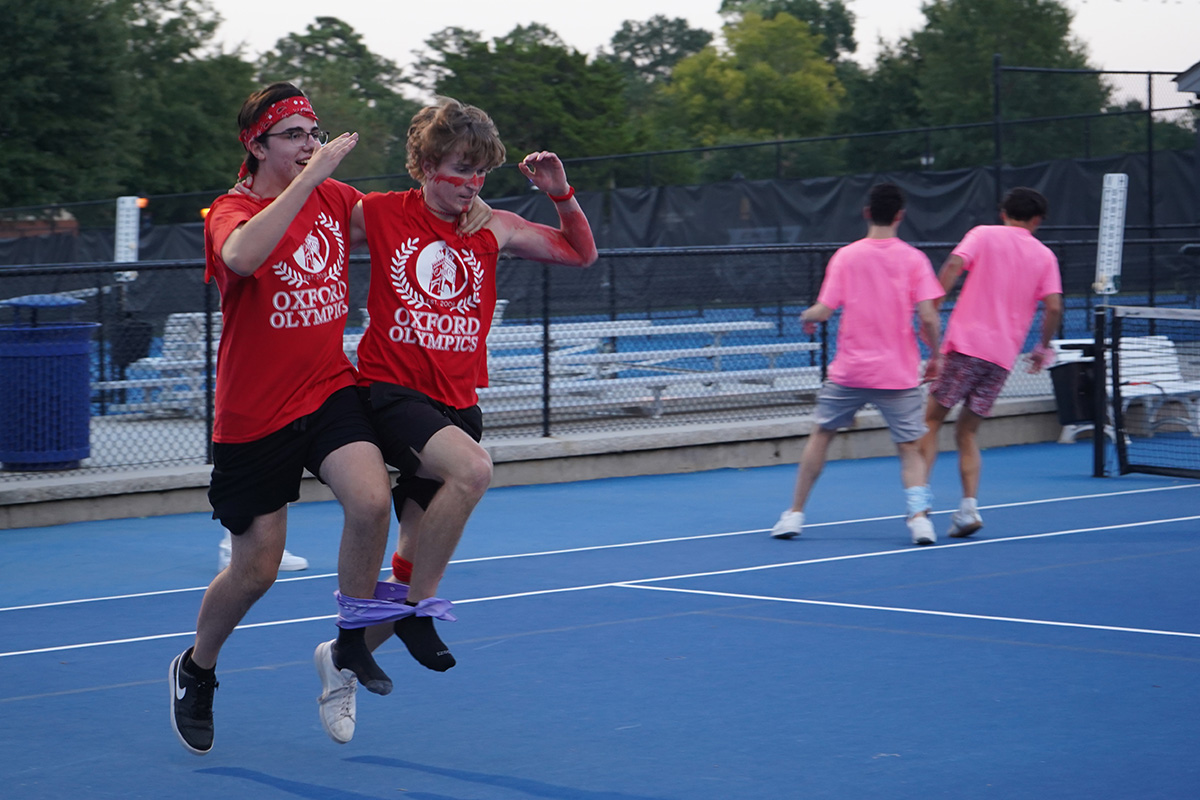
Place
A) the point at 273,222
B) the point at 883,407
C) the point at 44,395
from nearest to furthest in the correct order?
1. the point at 273,222
2. the point at 883,407
3. the point at 44,395

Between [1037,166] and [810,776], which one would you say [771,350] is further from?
[1037,166]

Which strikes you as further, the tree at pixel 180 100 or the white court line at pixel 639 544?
the tree at pixel 180 100

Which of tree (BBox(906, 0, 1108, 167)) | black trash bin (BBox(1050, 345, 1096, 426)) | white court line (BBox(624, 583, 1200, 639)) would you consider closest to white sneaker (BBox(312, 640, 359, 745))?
white court line (BBox(624, 583, 1200, 639))

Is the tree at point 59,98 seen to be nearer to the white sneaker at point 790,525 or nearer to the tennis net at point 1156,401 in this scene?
A: the tennis net at point 1156,401

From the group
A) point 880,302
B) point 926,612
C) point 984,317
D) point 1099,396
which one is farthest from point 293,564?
point 1099,396

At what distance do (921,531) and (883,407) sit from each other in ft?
2.49

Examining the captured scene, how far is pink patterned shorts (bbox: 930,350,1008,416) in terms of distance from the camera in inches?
364

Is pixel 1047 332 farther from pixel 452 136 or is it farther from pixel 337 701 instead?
pixel 337 701

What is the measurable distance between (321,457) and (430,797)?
3.32 ft

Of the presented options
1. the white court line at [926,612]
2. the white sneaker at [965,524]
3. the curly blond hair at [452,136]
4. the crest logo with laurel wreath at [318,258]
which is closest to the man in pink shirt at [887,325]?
the white sneaker at [965,524]

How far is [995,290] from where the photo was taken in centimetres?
921

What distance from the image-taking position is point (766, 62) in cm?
11581

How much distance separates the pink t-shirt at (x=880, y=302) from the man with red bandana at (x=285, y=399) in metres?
4.81

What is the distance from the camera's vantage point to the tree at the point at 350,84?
79.5 m
